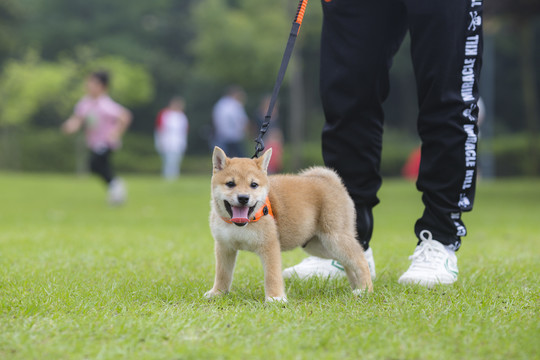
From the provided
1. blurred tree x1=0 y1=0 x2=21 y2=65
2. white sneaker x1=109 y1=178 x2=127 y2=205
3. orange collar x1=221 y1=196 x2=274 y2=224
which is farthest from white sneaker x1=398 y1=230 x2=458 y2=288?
blurred tree x1=0 y1=0 x2=21 y2=65

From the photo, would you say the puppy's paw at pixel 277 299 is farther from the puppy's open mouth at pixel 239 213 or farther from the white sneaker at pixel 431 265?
the white sneaker at pixel 431 265

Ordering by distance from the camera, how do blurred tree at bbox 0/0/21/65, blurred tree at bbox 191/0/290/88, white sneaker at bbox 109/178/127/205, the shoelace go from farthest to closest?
1. blurred tree at bbox 0/0/21/65
2. blurred tree at bbox 191/0/290/88
3. white sneaker at bbox 109/178/127/205
4. the shoelace

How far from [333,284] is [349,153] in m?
0.76

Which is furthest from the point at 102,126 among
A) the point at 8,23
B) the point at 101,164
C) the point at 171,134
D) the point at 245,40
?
the point at 8,23

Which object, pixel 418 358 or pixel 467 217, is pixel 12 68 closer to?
pixel 467 217

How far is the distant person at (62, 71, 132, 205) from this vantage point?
10469mm

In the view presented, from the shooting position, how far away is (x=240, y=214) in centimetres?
291

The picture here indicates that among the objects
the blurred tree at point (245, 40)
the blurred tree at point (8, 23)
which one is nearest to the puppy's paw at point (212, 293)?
the blurred tree at point (245, 40)

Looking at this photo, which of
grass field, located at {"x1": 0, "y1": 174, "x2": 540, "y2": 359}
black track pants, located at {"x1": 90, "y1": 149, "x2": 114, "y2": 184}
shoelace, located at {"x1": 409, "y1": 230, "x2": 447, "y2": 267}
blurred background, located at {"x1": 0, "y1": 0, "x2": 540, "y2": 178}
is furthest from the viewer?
blurred background, located at {"x1": 0, "y1": 0, "x2": 540, "y2": 178}

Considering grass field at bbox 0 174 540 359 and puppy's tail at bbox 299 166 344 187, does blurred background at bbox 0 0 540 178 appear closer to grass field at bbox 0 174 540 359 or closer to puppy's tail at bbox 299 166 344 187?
grass field at bbox 0 174 540 359

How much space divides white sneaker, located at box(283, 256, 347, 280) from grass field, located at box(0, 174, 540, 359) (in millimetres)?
151

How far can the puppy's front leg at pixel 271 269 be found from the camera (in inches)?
119

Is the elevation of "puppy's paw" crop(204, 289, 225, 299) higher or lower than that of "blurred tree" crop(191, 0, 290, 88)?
lower

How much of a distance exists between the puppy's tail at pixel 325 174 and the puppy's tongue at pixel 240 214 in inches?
25.3
